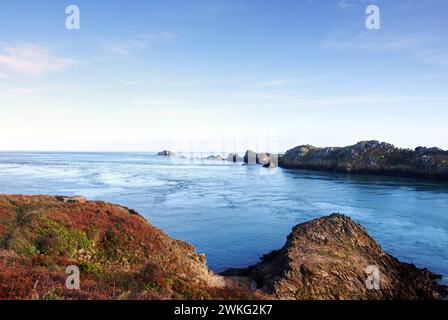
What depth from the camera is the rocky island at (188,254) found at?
22594 millimetres

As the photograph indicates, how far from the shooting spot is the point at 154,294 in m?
12.3

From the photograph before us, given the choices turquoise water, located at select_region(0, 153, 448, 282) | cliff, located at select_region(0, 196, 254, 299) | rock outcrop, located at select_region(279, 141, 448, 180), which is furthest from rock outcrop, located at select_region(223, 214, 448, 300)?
rock outcrop, located at select_region(279, 141, 448, 180)

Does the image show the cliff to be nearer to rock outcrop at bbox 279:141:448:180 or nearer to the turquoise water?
the turquoise water

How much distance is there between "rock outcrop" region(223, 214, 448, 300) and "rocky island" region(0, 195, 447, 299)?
0.07 meters

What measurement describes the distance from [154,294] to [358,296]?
18.3 metres

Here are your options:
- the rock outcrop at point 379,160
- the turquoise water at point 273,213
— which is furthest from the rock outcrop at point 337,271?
the rock outcrop at point 379,160

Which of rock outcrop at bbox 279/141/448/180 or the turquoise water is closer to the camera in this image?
the turquoise water

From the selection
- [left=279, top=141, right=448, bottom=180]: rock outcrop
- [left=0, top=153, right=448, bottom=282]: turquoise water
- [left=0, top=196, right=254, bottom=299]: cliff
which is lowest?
[left=0, top=153, right=448, bottom=282]: turquoise water

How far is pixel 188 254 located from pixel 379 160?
397 ft

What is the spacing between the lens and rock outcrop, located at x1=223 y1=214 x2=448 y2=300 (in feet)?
80.6

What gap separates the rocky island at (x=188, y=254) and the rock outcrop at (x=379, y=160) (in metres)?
95.7

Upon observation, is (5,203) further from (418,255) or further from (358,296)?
(418,255)

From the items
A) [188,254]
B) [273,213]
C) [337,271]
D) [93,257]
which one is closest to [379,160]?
[273,213]
